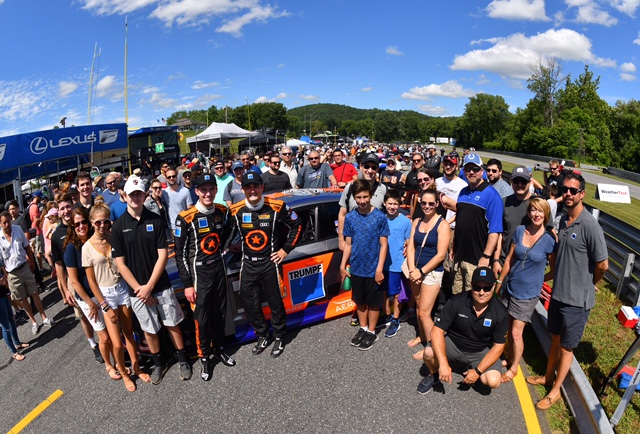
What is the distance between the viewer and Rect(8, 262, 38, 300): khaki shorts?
4.85 meters

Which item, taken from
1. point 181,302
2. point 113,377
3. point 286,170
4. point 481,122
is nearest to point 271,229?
point 181,302

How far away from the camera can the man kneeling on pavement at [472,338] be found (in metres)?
3.12

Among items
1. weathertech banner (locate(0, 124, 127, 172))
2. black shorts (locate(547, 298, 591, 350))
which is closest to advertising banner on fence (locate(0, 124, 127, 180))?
weathertech banner (locate(0, 124, 127, 172))

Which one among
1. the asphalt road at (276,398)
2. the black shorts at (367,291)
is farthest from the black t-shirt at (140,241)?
the black shorts at (367,291)

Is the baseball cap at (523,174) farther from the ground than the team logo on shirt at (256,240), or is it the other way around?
the baseball cap at (523,174)

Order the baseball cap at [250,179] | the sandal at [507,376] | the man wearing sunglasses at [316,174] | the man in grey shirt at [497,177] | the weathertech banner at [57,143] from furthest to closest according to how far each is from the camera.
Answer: the weathertech banner at [57,143] → the man wearing sunglasses at [316,174] → the man in grey shirt at [497,177] → the baseball cap at [250,179] → the sandal at [507,376]

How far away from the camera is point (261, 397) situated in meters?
3.38

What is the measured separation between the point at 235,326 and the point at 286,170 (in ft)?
14.9

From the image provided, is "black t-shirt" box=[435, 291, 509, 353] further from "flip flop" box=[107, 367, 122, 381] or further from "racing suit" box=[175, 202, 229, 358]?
"flip flop" box=[107, 367, 122, 381]

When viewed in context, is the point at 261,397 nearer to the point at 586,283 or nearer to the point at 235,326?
the point at 235,326

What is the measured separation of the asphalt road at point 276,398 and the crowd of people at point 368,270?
0.16 m

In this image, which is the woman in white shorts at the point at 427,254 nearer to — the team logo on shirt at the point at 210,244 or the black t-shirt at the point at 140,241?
the team logo on shirt at the point at 210,244

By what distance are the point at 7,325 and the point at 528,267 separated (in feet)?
19.2

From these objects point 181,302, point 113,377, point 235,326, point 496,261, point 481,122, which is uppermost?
point 481,122
